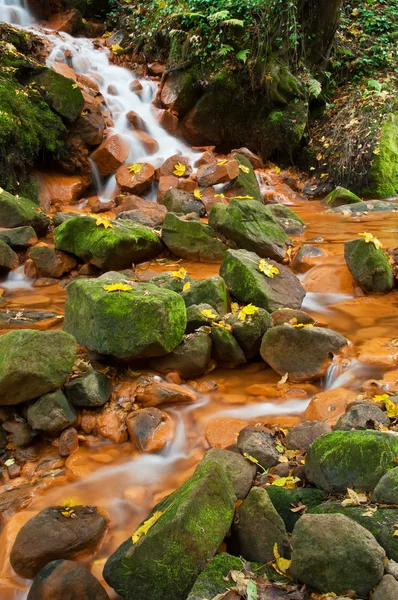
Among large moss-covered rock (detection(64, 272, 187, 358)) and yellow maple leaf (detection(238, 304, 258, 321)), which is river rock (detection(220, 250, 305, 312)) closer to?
yellow maple leaf (detection(238, 304, 258, 321))

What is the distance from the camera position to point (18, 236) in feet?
23.4

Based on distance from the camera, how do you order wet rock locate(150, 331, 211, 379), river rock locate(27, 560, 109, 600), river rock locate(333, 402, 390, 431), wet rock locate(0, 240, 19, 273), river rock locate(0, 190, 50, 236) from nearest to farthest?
river rock locate(27, 560, 109, 600), river rock locate(333, 402, 390, 431), wet rock locate(150, 331, 211, 379), wet rock locate(0, 240, 19, 273), river rock locate(0, 190, 50, 236)

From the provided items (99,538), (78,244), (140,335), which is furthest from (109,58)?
(99,538)

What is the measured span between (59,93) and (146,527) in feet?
31.3

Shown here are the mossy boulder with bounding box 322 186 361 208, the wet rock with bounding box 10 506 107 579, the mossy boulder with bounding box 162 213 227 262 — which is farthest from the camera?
the mossy boulder with bounding box 322 186 361 208

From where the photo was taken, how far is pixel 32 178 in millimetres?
9617

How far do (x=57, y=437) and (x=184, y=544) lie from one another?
179cm

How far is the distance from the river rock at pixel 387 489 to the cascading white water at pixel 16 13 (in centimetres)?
1618

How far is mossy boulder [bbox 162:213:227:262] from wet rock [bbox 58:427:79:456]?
12.5 ft

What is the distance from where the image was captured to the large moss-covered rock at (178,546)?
2324 millimetres

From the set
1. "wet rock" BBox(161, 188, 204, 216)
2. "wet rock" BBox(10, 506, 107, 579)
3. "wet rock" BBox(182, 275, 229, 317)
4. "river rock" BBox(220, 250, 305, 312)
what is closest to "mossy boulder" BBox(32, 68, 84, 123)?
"wet rock" BBox(161, 188, 204, 216)

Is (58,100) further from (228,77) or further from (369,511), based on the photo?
(369,511)

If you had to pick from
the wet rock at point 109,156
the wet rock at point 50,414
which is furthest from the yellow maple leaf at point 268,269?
the wet rock at point 109,156

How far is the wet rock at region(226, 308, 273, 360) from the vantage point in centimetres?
466
